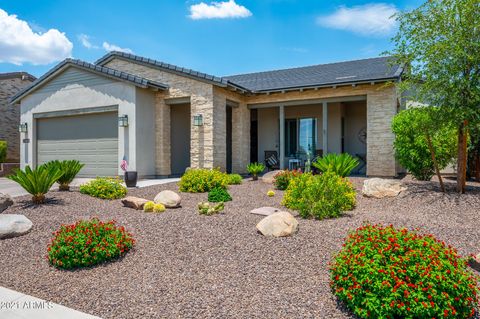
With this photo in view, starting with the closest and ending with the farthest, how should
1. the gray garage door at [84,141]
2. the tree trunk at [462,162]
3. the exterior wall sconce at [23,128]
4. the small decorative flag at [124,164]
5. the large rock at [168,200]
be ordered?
the large rock at [168,200] < the tree trunk at [462,162] < the small decorative flag at [124,164] < the gray garage door at [84,141] < the exterior wall sconce at [23,128]

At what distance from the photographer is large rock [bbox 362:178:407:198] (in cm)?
750

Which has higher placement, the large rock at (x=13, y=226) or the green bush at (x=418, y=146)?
the green bush at (x=418, y=146)

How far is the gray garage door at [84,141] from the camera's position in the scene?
1266 cm

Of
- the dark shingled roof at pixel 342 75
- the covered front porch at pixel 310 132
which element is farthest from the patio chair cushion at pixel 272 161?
the dark shingled roof at pixel 342 75

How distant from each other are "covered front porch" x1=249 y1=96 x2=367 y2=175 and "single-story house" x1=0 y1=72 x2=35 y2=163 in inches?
556

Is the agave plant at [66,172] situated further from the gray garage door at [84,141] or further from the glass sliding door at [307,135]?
the glass sliding door at [307,135]

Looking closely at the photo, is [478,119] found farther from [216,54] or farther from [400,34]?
[216,54]

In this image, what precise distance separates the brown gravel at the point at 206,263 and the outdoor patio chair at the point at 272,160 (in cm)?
839

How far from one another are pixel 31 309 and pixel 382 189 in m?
7.01

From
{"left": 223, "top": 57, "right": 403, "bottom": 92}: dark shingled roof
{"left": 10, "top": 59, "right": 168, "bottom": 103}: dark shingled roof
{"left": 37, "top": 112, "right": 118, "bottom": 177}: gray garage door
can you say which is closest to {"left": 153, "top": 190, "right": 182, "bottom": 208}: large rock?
→ {"left": 10, "top": 59, "right": 168, "bottom": 103}: dark shingled roof

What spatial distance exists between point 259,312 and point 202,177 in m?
6.49

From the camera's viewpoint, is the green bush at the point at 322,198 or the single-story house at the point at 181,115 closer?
the green bush at the point at 322,198

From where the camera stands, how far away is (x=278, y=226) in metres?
4.69

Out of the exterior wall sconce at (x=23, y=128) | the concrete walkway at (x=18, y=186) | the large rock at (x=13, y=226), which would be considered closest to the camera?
the large rock at (x=13, y=226)
